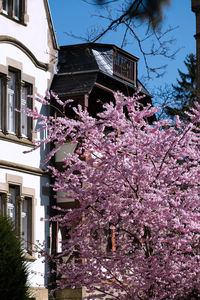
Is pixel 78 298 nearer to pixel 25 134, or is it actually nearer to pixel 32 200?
pixel 32 200

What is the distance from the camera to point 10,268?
42.2 ft

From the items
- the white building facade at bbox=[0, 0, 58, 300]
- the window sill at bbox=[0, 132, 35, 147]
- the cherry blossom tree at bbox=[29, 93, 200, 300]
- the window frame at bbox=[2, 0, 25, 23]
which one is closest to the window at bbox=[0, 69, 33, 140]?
the white building facade at bbox=[0, 0, 58, 300]

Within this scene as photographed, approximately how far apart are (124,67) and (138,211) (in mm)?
13481

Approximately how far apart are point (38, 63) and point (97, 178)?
971 centimetres

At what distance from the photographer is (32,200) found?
23141 mm

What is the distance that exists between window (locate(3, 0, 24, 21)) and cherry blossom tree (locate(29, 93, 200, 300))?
8347 millimetres

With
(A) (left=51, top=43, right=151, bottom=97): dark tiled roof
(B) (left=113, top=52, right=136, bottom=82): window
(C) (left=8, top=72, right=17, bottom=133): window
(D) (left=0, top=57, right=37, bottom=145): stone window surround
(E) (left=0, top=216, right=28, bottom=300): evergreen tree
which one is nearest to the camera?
(E) (left=0, top=216, right=28, bottom=300): evergreen tree

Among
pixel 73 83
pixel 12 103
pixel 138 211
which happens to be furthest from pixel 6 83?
pixel 138 211

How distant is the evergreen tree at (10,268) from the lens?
12695mm

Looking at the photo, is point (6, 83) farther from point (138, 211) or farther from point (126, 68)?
point (138, 211)

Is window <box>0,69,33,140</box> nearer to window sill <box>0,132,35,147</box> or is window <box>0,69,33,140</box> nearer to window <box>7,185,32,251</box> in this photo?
window sill <box>0,132,35,147</box>

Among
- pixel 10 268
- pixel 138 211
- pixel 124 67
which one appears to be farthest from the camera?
pixel 124 67

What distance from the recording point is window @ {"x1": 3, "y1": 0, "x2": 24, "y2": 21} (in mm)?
23250

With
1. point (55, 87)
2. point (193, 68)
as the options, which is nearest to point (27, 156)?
point (55, 87)
